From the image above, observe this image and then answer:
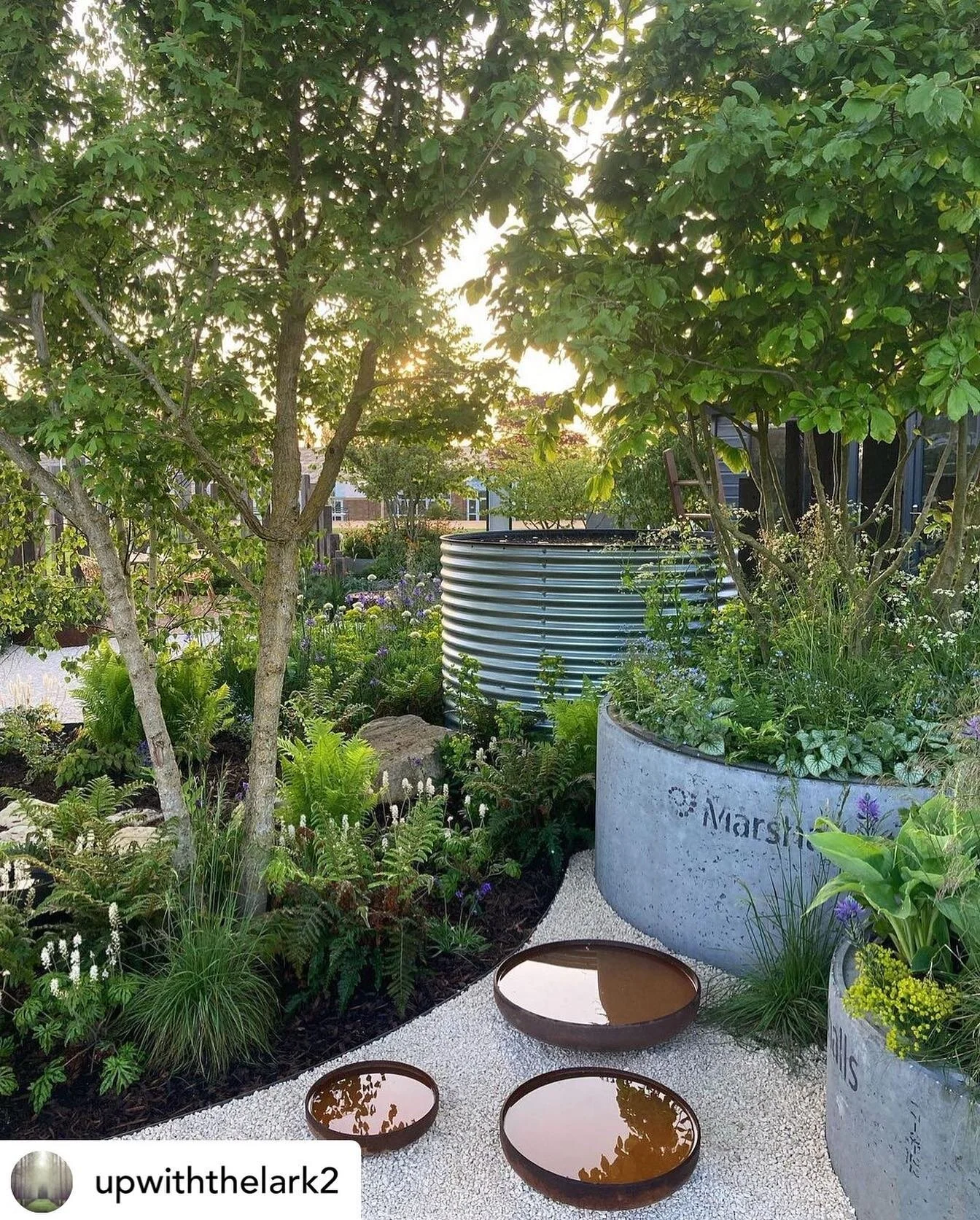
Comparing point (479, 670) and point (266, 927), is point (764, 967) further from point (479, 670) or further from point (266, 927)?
point (479, 670)

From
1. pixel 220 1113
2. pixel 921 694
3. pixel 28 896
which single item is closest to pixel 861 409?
pixel 921 694

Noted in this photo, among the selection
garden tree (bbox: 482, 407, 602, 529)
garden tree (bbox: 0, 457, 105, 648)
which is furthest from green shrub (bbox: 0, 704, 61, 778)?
garden tree (bbox: 482, 407, 602, 529)

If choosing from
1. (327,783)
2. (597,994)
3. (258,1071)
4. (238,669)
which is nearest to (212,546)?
(327,783)

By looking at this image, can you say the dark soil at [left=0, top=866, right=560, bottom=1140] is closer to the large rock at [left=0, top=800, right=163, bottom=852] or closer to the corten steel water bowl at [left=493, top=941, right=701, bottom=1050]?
the corten steel water bowl at [left=493, top=941, right=701, bottom=1050]

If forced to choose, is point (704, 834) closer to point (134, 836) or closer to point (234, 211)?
point (134, 836)

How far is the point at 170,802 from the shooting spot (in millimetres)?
3340

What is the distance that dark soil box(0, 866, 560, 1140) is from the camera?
98.5 inches

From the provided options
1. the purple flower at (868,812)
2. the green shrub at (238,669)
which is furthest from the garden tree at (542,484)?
the purple flower at (868,812)

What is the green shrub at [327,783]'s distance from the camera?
3.61m

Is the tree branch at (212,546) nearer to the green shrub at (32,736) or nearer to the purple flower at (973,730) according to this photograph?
the green shrub at (32,736)

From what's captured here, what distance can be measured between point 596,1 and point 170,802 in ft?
10.3

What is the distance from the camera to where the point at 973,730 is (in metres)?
2.57

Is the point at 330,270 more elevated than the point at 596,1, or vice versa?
the point at 596,1

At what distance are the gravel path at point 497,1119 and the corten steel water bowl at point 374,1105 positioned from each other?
60 millimetres
